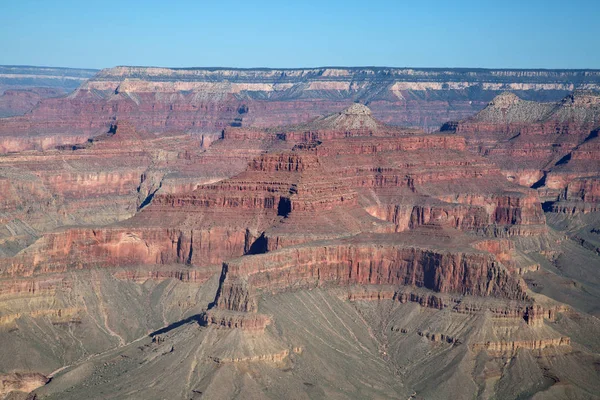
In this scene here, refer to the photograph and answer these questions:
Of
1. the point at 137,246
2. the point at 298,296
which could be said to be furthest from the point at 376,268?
the point at 137,246

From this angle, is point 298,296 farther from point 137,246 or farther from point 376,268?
point 137,246

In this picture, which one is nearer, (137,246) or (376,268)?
(376,268)

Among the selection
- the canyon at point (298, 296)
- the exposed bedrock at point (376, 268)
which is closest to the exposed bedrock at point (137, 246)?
the canyon at point (298, 296)

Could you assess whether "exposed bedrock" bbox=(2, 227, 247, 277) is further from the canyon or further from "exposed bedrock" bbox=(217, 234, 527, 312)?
"exposed bedrock" bbox=(217, 234, 527, 312)

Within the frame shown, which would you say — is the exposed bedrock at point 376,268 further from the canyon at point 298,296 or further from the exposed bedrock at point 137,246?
the exposed bedrock at point 137,246

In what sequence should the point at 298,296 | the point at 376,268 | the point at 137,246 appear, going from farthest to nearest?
the point at 137,246, the point at 376,268, the point at 298,296

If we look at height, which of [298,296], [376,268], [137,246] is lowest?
[137,246]

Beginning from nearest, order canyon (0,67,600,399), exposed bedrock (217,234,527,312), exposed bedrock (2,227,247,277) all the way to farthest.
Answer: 1. canyon (0,67,600,399)
2. exposed bedrock (217,234,527,312)
3. exposed bedrock (2,227,247,277)

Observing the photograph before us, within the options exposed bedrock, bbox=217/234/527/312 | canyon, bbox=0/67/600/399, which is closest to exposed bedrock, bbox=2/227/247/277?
canyon, bbox=0/67/600/399

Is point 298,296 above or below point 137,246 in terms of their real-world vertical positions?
above

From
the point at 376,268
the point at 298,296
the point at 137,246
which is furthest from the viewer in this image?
the point at 137,246

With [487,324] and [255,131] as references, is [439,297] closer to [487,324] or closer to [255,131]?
[487,324]
